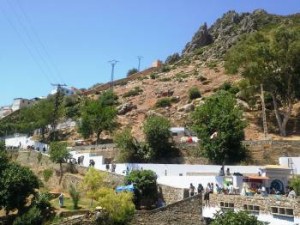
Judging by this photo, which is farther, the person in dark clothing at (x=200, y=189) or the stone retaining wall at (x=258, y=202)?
the person in dark clothing at (x=200, y=189)

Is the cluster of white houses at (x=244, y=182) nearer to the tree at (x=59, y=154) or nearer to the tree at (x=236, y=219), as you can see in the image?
the tree at (x=59, y=154)

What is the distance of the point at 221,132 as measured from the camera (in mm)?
35750

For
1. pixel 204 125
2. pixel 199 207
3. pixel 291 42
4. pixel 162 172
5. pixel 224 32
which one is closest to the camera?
pixel 199 207

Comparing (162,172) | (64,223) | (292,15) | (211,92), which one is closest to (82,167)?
(162,172)

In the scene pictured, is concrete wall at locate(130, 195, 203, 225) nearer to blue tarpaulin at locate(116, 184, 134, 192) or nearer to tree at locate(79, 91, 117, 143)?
blue tarpaulin at locate(116, 184, 134, 192)

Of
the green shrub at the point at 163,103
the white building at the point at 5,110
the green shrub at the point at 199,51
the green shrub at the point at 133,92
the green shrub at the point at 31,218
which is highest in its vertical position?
the green shrub at the point at 199,51

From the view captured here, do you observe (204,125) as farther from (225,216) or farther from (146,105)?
(146,105)

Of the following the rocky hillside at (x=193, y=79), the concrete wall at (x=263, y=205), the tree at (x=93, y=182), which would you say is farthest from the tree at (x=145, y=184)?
the rocky hillside at (x=193, y=79)

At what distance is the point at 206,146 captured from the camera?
118 ft

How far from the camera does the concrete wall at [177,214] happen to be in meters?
26.0

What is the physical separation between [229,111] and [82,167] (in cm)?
1420

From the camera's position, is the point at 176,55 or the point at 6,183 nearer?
the point at 6,183

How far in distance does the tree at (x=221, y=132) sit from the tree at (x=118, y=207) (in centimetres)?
1233

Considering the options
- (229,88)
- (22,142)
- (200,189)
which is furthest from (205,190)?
(22,142)
